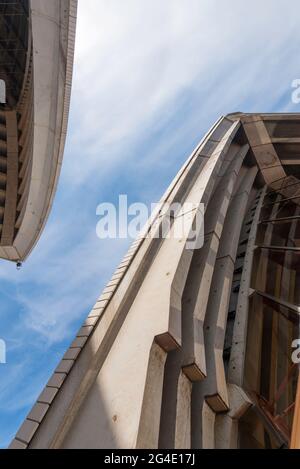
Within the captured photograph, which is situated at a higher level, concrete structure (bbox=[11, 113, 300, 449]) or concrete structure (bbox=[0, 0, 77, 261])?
concrete structure (bbox=[0, 0, 77, 261])

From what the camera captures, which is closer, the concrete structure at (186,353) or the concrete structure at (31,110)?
the concrete structure at (186,353)

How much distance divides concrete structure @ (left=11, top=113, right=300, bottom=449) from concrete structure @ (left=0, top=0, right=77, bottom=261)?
8200 mm

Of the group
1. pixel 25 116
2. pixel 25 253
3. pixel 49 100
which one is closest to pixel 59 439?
pixel 49 100

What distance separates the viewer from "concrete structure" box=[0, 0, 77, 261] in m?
14.9

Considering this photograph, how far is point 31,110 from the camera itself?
19.1 m

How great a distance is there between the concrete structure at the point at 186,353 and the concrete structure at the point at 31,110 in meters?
8.20

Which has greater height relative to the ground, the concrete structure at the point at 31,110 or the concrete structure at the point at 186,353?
the concrete structure at the point at 31,110

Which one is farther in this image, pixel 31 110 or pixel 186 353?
pixel 31 110

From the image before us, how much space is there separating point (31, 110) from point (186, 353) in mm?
16580

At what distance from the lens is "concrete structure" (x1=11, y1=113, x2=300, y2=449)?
14.9 feet

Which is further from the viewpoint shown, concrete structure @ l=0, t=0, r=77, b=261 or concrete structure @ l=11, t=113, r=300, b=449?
concrete structure @ l=0, t=0, r=77, b=261

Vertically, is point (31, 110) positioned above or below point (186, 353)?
above

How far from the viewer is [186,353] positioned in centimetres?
531

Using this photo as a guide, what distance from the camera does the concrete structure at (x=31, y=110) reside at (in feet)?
48.9
